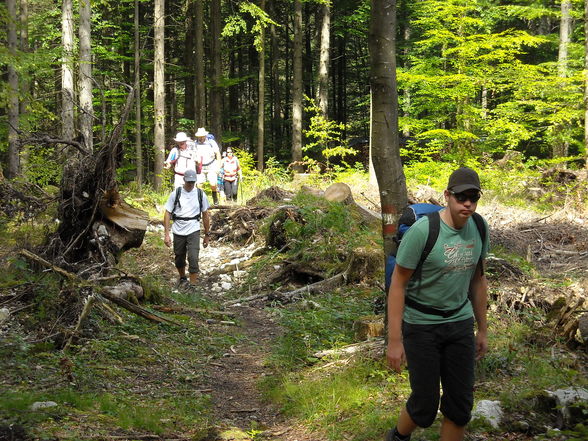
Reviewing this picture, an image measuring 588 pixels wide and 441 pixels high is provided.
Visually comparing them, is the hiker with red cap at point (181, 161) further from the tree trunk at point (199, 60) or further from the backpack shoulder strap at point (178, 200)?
the tree trunk at point (199, 60)

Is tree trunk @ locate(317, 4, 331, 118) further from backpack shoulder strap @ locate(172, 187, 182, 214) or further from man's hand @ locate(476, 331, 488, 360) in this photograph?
man's hand @ locate(476, 331, 488, 360)

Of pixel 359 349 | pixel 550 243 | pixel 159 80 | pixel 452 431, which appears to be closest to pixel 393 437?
pixel 452 431

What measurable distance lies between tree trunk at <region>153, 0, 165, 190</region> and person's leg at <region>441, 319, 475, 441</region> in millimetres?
17601

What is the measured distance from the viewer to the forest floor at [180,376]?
443 cm

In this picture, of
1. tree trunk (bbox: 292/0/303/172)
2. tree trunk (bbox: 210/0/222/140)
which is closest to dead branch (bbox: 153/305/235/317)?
tree trunk (bbox: 292/0/303/172)

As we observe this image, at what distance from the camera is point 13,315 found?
6.60 meters

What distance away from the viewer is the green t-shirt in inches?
142

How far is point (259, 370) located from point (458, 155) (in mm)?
13309

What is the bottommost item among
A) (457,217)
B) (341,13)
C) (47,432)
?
(47,432)

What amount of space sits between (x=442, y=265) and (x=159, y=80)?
62.2ft

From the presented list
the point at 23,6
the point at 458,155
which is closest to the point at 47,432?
the point at 458,155

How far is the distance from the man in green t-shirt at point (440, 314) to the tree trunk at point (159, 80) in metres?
17.5

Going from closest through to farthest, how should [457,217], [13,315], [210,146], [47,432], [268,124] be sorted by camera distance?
[457,217], [47,432], [13,315], [210,146], [268,124]

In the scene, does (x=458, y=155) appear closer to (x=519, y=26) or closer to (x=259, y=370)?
(x=259, y=370)
